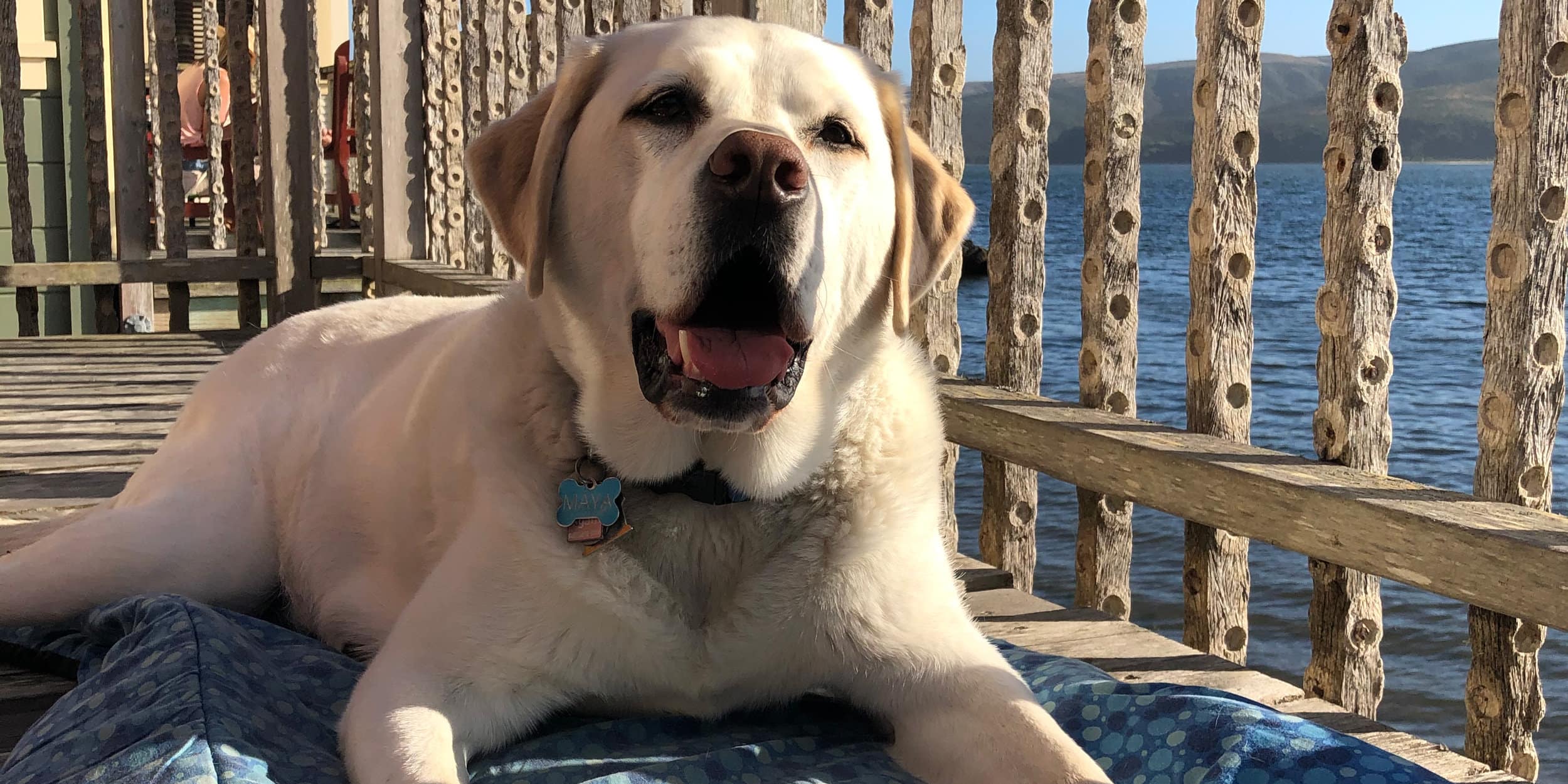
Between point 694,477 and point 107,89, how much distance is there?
32.7 feet

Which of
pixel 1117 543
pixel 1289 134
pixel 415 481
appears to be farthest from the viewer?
pixel 1289 134

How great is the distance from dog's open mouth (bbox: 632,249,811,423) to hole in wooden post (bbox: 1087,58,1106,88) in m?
1.73

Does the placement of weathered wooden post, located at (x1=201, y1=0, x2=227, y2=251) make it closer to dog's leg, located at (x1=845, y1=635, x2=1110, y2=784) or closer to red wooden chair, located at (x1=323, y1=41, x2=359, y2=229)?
red wooden chair, located at (x1=323, y1=41, x2=359, y2=229)

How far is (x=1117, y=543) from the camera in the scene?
3518 mm

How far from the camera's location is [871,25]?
3.66 metres

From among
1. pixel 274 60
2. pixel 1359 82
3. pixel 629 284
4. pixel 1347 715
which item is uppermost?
pixel 274 60

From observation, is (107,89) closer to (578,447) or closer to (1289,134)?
(578,447)

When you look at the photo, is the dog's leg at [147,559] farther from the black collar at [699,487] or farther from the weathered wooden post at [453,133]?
the weathered wooden post at [453,133]

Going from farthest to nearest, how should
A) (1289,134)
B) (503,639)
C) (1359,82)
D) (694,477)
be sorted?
1. (1289,134)
2. (1359,82)
3. (694,477)
4. (503,639)

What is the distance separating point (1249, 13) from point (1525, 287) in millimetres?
898

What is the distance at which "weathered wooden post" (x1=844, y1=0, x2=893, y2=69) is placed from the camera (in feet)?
12.0

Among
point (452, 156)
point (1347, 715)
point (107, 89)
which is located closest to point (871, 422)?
point (1347, 715)

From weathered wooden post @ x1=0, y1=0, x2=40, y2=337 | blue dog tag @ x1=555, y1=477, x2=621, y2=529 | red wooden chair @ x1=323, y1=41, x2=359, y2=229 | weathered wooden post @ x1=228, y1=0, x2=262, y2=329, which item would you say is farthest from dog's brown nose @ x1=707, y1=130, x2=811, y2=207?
red wooden chair @ x1=323, y1=41, x2=359, y2=229

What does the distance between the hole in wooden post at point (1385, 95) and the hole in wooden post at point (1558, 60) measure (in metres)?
0.32
